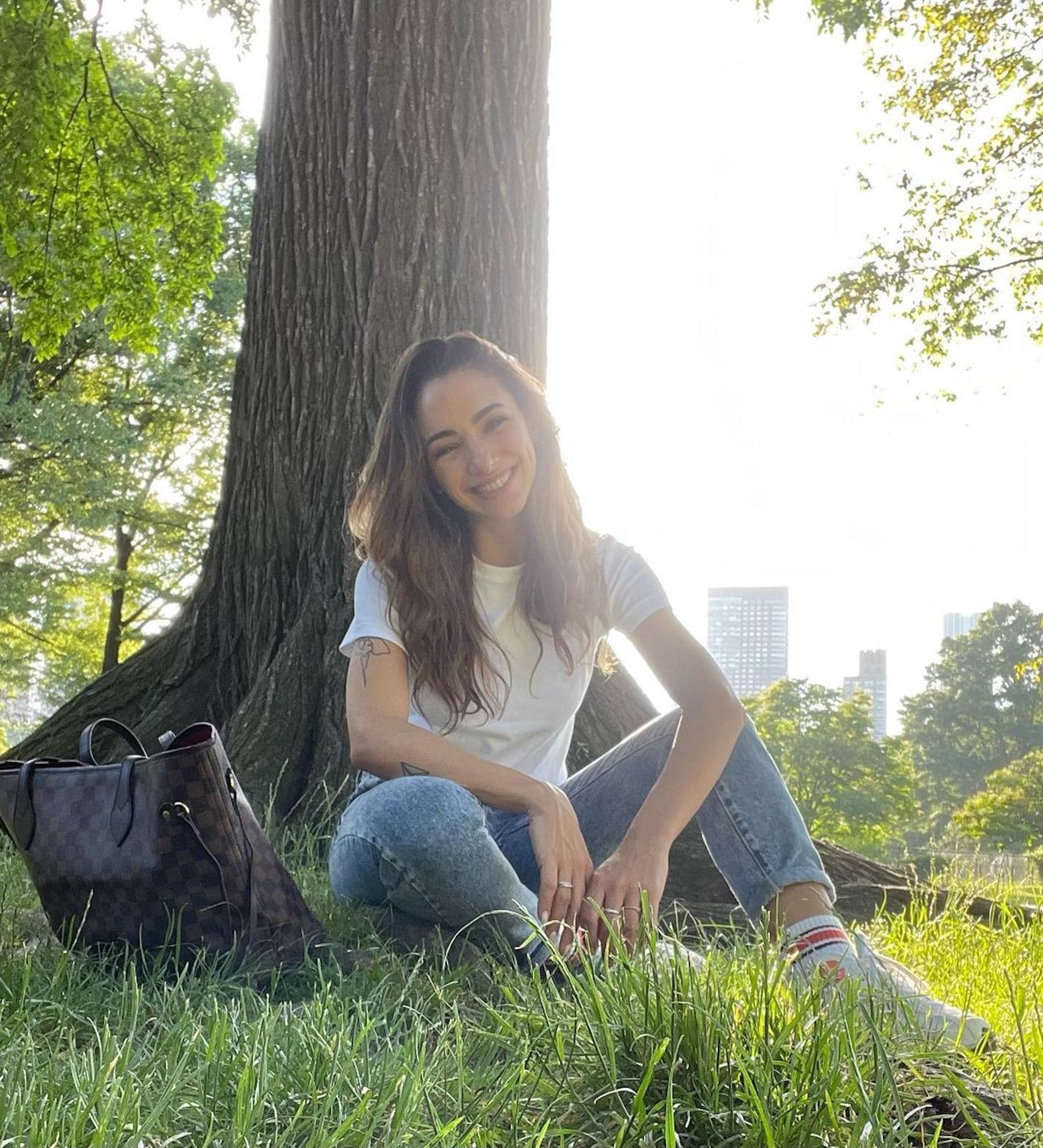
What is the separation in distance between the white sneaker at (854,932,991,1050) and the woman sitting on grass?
58 mm

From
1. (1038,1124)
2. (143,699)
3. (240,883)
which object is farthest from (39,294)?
(1038,1124)

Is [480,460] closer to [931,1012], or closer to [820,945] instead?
[820,945]

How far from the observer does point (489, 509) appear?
3262mm

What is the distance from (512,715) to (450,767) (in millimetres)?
459

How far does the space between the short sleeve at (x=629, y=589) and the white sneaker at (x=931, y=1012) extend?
1.01 metres

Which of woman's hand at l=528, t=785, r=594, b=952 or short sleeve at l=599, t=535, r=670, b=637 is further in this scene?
short sleeve at l=599, t=535, r=670, b=637

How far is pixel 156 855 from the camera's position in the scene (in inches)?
105

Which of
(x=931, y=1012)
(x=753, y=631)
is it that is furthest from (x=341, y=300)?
(x=753, y=631)

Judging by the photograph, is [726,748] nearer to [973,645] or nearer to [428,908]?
[428,908]

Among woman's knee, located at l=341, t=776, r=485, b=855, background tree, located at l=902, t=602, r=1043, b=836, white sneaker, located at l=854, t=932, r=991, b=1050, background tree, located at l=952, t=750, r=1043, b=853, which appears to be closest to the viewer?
white sneaker, located at l=854, t=932, r=991, b=1050

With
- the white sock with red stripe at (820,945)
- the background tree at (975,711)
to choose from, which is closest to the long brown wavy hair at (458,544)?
the white sock with red stripe at (820,945)

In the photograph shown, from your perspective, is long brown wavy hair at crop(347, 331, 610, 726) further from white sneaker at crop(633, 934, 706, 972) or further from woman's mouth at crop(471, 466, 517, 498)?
white sneaker at crop(633, 934, 706, 972)

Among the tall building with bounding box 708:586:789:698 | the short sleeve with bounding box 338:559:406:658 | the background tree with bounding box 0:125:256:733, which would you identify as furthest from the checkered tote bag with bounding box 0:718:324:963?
the tall building with bounding box 708:586:789:698

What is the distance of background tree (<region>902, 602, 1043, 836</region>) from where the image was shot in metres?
67.1
